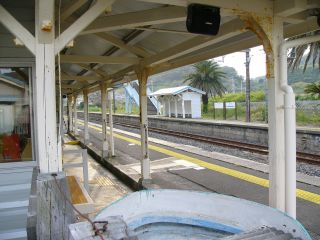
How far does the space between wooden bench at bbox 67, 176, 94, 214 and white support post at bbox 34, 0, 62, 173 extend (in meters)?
1.21

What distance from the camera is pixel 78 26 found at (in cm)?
314

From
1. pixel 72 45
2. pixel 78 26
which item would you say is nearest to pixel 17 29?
pixel 78 26

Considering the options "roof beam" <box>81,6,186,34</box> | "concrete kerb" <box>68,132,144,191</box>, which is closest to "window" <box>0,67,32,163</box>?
"roof beam" <box>81,6,186,34</box>

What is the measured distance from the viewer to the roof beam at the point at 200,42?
14.6 ft

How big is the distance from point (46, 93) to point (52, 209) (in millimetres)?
966

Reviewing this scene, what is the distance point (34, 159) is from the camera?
4.90 meters

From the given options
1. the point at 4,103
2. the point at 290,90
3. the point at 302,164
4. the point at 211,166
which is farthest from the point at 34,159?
the point at 302,164

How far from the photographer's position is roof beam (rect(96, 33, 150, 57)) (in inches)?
257

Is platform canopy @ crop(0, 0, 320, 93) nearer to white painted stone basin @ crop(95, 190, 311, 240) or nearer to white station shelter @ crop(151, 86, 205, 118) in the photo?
white painted stone basin @ crop(95, 190, 311, 240)

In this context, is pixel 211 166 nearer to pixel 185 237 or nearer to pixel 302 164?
pixel 302 164

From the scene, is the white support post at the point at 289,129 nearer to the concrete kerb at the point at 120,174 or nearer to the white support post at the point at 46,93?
the white support post at the point at 46,93

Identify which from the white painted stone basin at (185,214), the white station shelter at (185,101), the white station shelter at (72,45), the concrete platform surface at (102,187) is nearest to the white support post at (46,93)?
the white station shelter at (72,45)

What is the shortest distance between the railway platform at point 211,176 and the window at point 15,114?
3.53 m

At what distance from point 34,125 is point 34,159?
46cm
